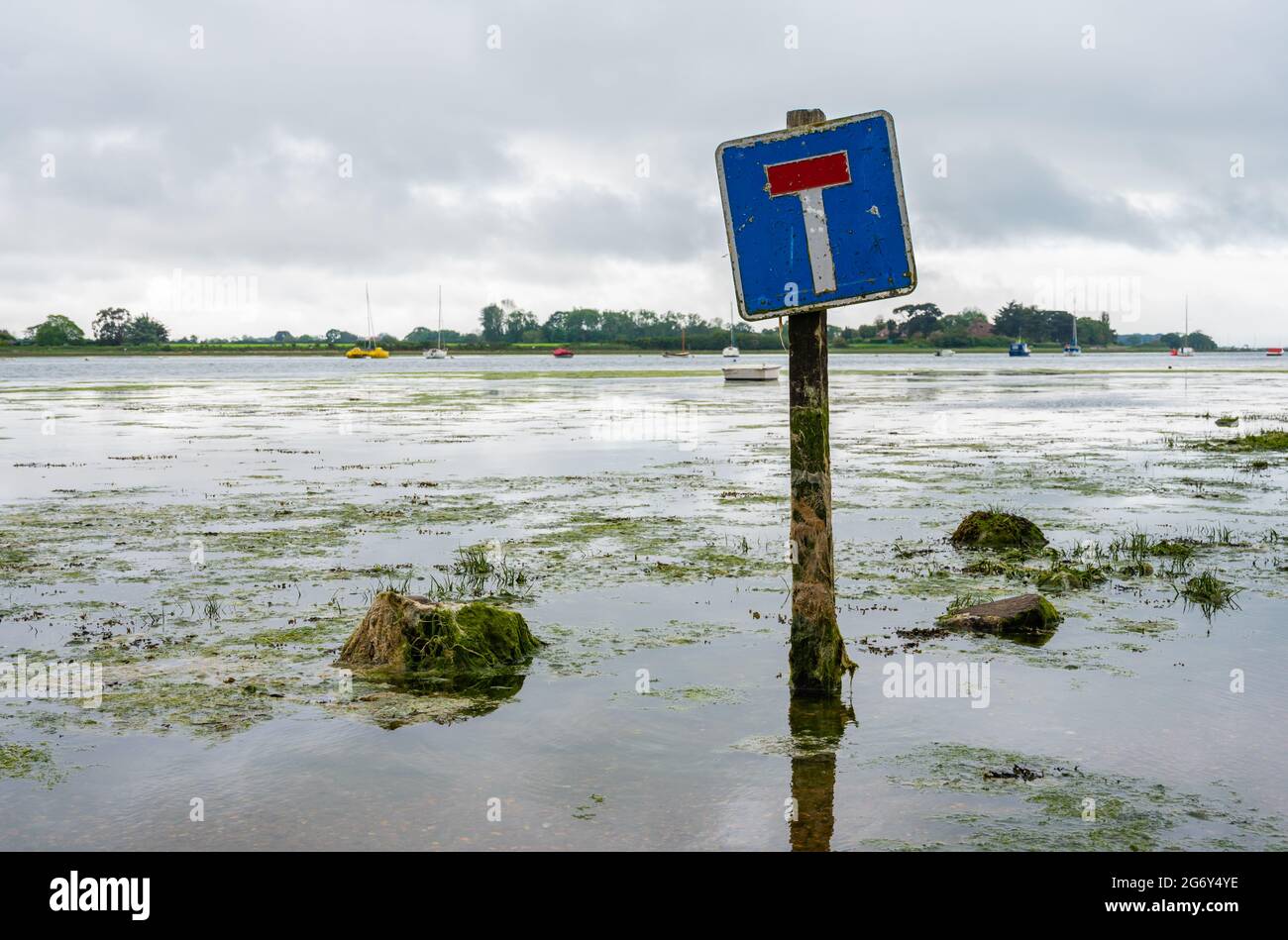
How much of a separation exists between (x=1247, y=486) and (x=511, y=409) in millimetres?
34758

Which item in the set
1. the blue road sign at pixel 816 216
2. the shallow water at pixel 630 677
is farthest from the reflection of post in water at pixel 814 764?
the blue road sign at pixel 816 216

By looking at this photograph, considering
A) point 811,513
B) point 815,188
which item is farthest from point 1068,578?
point 815,188

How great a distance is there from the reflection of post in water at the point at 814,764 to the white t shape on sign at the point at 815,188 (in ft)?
10.2

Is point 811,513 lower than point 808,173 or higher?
lower

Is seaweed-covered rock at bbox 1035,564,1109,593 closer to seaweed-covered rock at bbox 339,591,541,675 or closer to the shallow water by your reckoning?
the shallow water

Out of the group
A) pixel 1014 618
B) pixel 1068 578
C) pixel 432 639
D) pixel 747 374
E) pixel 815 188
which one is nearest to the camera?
pixel 815 188

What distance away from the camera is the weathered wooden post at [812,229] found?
827 cm

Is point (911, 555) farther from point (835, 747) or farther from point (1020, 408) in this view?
point (1020, 408)

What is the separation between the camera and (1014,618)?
10.8 metres

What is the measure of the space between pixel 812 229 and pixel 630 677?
12.8 ft

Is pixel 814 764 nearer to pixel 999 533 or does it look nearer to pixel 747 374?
pixel 999 533
